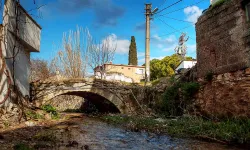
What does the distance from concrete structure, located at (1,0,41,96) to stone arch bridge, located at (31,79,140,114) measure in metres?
2.47

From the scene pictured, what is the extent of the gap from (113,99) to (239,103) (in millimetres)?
7441

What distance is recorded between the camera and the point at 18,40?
7.50 metres

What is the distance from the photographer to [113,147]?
4.45 metres

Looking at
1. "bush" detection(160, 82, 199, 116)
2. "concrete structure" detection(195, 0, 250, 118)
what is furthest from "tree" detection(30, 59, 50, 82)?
"concrete structure" detection(195, 0, 250, 118)

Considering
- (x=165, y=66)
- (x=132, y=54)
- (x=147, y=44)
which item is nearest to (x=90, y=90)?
(x=147, y=44)

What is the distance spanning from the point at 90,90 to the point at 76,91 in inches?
29.7

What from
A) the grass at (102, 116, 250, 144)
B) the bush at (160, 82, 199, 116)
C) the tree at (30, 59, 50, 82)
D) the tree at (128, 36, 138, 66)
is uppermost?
the tree at (128, 36, 138, 66)

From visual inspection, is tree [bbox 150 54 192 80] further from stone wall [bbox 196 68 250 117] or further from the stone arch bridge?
stone wall [bbox 196 68 250 117]

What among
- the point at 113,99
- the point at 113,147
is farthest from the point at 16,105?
the point at 113,99

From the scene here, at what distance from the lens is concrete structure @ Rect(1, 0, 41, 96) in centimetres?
654

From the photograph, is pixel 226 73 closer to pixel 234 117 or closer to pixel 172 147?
pixel 234 117

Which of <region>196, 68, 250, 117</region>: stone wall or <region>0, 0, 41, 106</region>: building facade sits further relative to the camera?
<region>0, 0, 41, 106</region>: building facade

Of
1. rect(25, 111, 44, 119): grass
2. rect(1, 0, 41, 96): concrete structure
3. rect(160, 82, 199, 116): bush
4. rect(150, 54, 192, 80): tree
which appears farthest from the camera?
rect(150, 54, 192, 80): tree

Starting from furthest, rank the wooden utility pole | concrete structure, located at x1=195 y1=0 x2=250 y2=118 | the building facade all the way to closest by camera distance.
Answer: the wooden utility pole, the building facade, concrete structure, located at x1=195 y1=0 x2=250 y2=118
